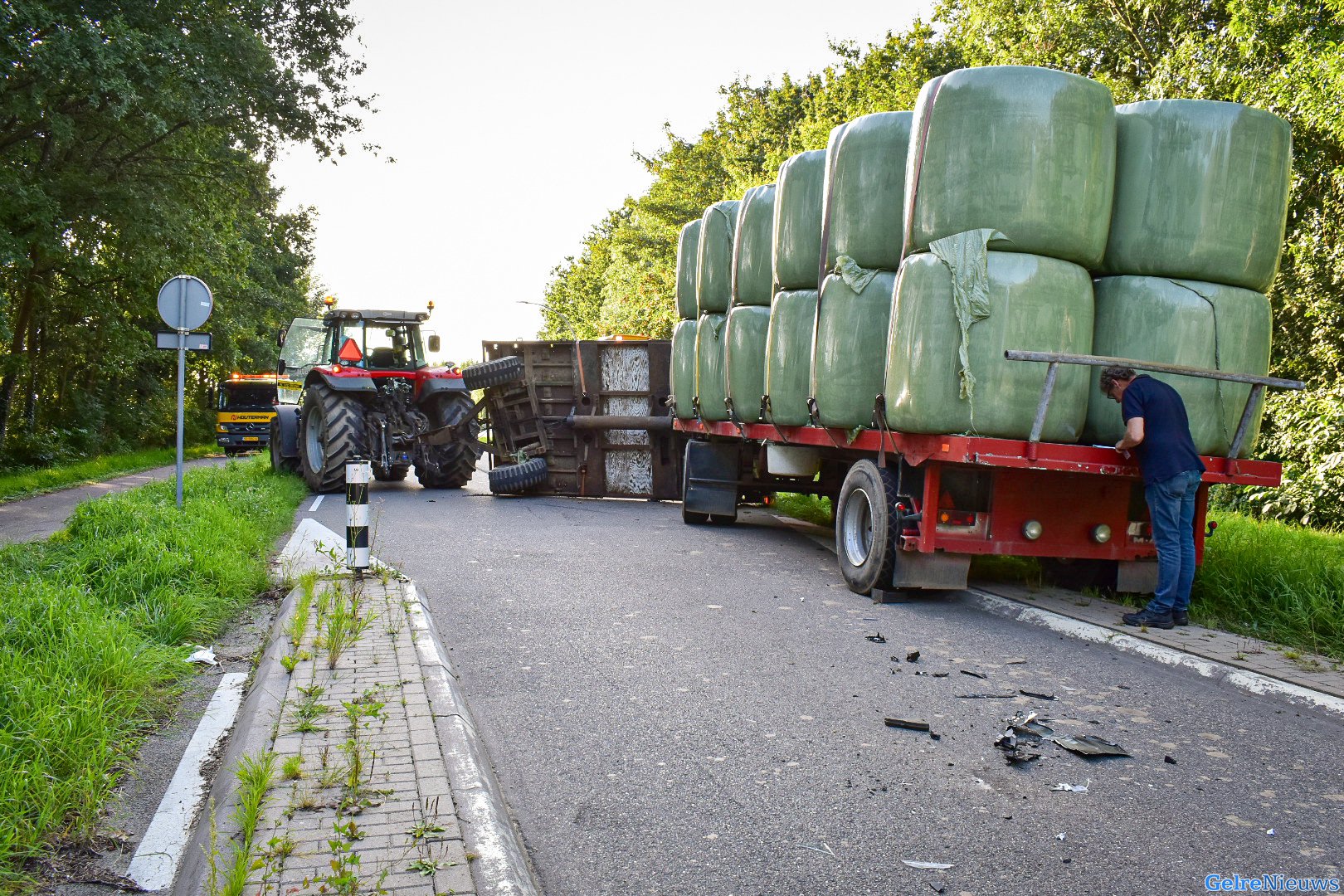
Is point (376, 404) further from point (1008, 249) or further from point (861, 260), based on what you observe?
point (1008, 249)

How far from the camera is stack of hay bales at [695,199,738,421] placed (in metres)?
11.7

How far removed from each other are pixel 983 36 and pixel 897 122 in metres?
13.0

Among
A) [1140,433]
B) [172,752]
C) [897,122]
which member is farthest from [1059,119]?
[172,752]

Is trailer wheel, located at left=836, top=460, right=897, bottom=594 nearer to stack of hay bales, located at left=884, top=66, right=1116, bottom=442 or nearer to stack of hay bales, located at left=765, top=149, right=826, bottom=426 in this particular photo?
stack of hay bales, located at left=884, top=66, right=1116, bottom=442

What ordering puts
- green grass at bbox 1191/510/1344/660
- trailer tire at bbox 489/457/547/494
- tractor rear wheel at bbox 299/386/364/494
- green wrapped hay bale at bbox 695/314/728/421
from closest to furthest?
green grass at bbox 1191/510/1344/660, green wrapped hay bale at bbox 695/314/728/421, tractor rear wheel at bbox 299/386/364/494, trailer tire at bbox 489/457/547/494

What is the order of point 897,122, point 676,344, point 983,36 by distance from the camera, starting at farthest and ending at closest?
point 983,36, point 676,344, point 897,122

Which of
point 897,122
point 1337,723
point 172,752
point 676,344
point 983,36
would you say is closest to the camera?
point 172,752

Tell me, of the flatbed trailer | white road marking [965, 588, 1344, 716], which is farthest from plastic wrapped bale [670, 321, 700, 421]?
white road marking [965, 588, 1344, 716]

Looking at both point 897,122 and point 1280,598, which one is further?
point 897,122

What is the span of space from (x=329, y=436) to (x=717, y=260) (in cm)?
659

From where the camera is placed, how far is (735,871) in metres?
3.35

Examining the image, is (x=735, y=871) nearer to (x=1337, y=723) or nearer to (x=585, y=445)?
(x=1337, y=723)

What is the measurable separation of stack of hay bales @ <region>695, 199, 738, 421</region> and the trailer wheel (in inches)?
124

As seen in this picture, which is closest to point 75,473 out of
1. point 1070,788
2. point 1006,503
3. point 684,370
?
point 684,370
